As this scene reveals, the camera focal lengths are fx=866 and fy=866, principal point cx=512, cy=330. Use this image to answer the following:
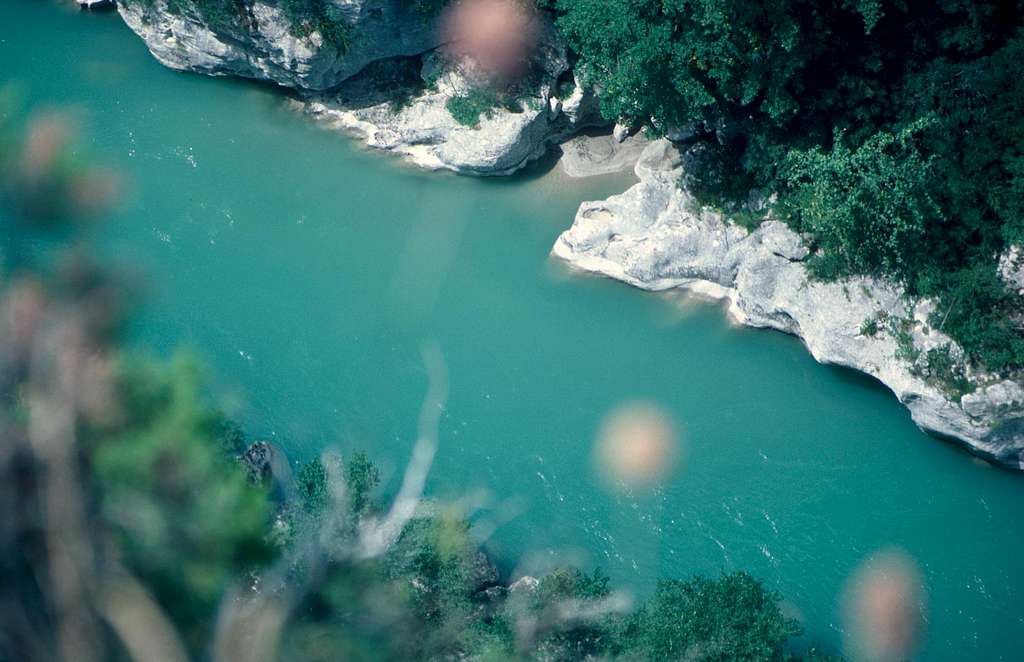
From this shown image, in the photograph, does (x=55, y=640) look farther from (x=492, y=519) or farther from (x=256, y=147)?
(x=256, y=147)

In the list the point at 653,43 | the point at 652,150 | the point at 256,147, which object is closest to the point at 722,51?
the point at 653,43

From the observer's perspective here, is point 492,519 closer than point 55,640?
No

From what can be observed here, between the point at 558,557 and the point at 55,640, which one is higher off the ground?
the point at 55,640

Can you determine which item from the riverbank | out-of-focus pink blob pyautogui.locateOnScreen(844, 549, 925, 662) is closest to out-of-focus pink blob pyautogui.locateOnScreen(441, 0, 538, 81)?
the riverbank

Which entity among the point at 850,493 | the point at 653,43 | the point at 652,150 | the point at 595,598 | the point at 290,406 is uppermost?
the point at 653,43

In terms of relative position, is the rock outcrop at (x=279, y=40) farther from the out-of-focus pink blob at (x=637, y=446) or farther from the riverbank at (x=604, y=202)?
the out-of-focus pink blob at (x=637, y=446)

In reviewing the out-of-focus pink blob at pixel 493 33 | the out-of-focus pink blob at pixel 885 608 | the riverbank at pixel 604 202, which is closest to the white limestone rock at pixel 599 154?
the riverbank at pixel 604 202
